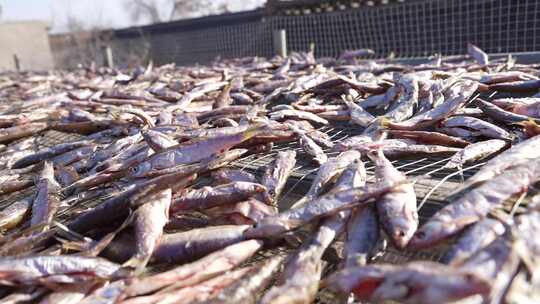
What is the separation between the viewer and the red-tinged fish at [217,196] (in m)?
2.46

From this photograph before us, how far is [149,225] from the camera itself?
2.20 meters

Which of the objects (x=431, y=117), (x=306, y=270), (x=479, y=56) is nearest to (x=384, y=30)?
(x=479, y=56)

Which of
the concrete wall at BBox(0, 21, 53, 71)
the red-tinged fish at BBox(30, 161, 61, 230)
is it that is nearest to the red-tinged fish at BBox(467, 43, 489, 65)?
the red-tinged fish at BBox(30, 161, 61, 230)

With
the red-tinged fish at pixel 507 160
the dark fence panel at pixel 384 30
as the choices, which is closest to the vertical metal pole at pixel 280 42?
the dark fence panel at pixel 384 30

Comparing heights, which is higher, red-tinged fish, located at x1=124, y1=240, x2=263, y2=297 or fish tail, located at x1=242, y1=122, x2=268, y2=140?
fish tail, located at x1=242, y1=122, x2=268, y2=140

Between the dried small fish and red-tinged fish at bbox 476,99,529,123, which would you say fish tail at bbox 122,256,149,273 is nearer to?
the dried small fish

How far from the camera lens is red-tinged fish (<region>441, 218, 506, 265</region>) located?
66.2 inches

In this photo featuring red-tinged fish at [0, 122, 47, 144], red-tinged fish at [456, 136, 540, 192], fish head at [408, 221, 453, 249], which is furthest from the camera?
red-tinged fish at [0, 122, 47, 144]

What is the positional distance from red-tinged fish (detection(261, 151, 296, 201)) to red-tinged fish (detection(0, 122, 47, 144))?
3.61m

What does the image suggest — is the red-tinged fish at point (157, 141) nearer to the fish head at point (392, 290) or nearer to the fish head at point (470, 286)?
the fish head at point (392, 290)

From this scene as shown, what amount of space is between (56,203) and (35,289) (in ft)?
3.33

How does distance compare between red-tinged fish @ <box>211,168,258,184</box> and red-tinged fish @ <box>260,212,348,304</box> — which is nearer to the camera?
red-tinged fish @ <box>260,212,348,304</box>

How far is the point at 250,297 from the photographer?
1771mm

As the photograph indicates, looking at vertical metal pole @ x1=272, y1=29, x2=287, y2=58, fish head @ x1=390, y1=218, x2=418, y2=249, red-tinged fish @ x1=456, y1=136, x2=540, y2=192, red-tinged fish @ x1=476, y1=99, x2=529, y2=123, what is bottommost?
fish head @ x1=390, y1=218, x2=418, y2=249
